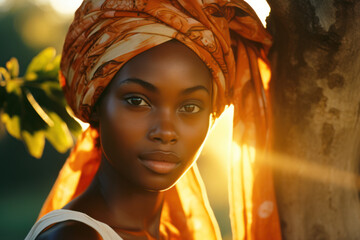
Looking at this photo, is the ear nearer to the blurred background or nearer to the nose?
the nose

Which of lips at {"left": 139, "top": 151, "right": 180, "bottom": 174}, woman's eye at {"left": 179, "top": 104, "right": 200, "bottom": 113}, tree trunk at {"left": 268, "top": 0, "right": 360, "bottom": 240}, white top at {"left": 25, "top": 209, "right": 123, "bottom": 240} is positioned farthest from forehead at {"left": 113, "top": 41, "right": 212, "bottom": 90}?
white top at {"left": 25, "top": 209, "right": 123, "bottom": 240}

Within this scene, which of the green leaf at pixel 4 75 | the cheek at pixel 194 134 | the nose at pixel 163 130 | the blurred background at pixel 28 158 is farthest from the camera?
the blurred background at pixel 28 158

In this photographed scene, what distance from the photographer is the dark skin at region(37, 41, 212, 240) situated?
193 cm

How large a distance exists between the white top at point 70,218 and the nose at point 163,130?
0.40 metres

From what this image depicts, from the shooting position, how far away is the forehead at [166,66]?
6.34ft

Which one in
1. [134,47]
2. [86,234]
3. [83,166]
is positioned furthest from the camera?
[83,166]

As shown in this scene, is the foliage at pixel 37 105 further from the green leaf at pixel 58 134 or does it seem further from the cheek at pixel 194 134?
the cheek at pixel 194 134

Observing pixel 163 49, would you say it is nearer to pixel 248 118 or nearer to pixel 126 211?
pixel 248 118

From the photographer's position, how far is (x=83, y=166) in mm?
2525

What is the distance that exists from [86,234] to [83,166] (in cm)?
76

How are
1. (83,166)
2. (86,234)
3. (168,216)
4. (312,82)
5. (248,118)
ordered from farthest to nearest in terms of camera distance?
(168,216), (83,166), (248,118), (312,82), (86,234)

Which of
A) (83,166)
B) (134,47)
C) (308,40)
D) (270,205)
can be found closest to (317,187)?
(270,205)

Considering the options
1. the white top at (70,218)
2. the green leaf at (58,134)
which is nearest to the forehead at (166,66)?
the white top at (70,218)

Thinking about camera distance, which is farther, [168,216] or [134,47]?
[168,216]
